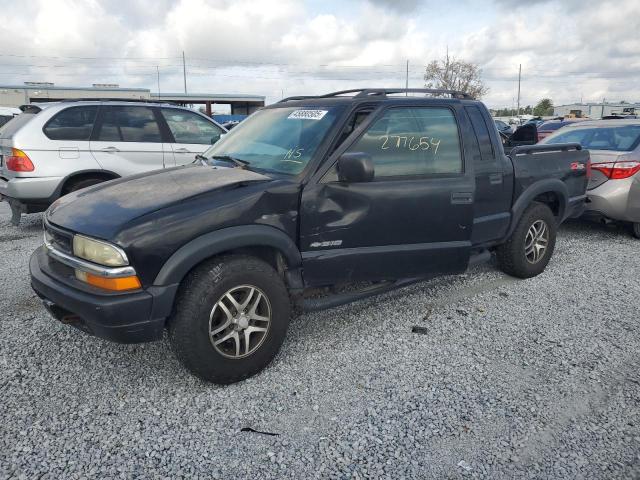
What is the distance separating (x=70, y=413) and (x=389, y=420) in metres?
1.83

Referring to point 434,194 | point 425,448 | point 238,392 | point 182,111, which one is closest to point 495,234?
point 434,194

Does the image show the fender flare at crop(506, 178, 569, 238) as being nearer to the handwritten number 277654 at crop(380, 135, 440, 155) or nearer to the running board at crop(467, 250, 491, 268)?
the running board at crop(467, 250, 491, 268)

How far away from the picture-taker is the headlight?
106 inches

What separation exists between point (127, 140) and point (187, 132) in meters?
0.93

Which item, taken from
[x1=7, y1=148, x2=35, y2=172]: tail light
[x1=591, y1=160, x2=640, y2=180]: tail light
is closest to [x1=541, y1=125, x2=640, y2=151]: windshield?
[x1=591, y1=160, x2=640, y2=180]: tail light

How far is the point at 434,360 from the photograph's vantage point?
11.2ft

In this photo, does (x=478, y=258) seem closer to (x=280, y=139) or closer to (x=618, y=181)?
(x=280, y=139)

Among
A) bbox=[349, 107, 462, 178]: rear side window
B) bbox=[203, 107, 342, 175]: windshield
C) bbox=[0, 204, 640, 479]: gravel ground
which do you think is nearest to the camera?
bbox=[0, 204, 640, 479]: gravel ground

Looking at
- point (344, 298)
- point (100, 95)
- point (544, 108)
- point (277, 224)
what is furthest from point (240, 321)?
point (544, 108)

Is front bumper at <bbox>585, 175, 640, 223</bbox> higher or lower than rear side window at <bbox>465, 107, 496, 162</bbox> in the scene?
lower

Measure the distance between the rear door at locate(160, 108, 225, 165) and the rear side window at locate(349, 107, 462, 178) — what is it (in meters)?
4.22

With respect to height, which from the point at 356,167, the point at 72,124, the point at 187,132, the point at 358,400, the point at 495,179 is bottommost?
the point at 358,400

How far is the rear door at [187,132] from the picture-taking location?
7.39 m

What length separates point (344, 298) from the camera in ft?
11.6
